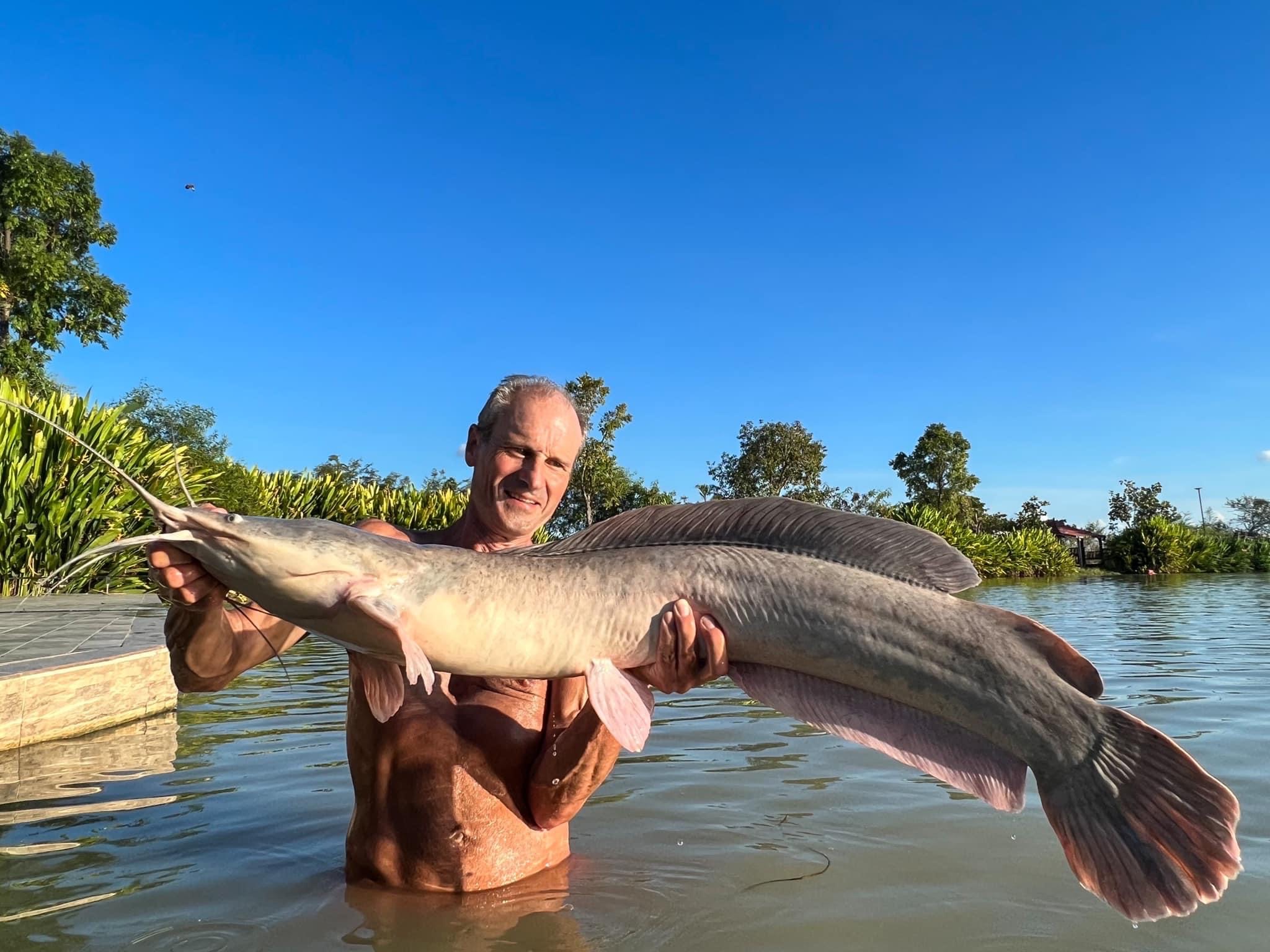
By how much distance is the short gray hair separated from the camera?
3.18 m

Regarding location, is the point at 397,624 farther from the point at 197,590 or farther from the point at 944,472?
the point at 944,472

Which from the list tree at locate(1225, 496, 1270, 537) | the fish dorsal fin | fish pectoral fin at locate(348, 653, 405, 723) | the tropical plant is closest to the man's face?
the fish dorsal fin

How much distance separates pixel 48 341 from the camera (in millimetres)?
24375

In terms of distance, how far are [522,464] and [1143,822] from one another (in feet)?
6.74

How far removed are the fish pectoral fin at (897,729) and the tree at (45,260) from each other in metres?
25.7

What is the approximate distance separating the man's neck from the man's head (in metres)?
0.02

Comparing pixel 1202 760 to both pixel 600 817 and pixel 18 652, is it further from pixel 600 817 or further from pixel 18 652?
pixel 18 652

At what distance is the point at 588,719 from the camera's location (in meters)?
2.75

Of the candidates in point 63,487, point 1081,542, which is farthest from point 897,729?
point 1081,542

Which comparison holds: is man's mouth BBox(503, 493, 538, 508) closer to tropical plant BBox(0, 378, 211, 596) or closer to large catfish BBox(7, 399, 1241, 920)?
large catfish BBox(7, 399, 1241, 920)

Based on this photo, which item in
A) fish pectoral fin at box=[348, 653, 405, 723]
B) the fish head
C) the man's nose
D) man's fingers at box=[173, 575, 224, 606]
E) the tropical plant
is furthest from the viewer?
the tropical plant

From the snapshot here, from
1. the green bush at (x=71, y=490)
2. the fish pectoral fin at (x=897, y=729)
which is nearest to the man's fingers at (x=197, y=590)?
the fish pectoral fin at (x=897, y=729)

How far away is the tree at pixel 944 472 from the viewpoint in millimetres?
37375

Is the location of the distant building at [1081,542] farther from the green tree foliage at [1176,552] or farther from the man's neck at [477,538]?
the man's neck at [477,538]
